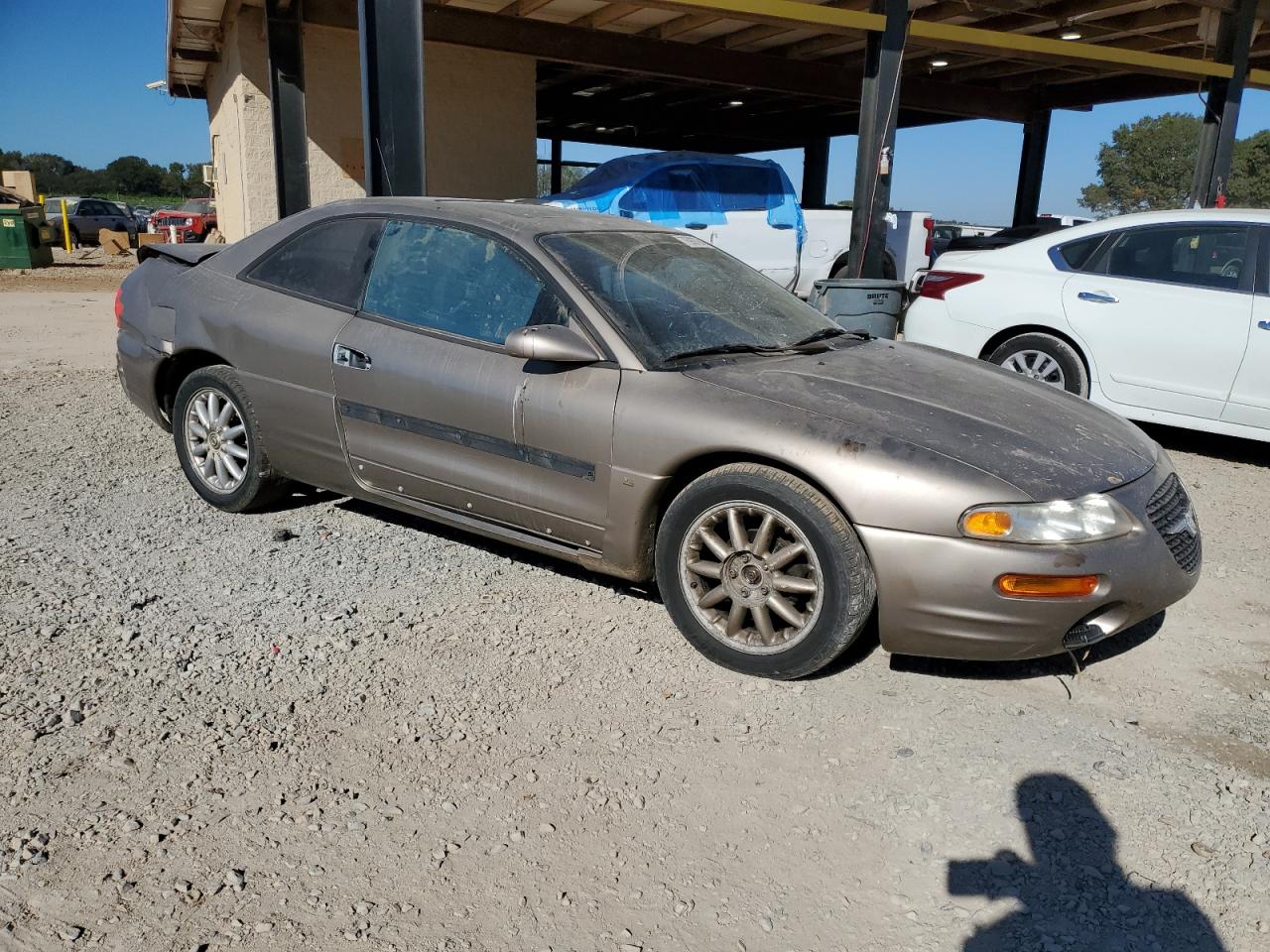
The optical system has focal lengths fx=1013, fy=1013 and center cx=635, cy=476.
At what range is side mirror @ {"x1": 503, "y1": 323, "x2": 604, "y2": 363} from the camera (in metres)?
3.64

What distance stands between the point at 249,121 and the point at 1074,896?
571 inches

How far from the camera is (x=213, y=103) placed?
744 inches

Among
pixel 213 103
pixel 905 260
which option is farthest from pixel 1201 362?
pixel 213 103

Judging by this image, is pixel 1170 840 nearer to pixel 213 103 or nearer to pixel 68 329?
pixel 68 329

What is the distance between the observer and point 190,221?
2906 cm

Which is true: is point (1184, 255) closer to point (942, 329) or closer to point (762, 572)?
point (942, 329)

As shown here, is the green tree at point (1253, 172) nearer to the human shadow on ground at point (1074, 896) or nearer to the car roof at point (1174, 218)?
the car roof at point (1174, 218)

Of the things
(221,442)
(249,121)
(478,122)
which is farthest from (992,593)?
(478,122)

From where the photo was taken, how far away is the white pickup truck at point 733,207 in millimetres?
12156

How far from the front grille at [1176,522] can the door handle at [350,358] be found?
2.98 metres

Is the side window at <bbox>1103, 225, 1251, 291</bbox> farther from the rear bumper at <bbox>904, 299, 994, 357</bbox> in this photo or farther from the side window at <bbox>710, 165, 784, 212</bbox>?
the side window at <bbox>710, 165, 784, 212</bbox>

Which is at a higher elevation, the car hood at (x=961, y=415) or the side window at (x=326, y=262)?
the side window at (x=326, y=262)

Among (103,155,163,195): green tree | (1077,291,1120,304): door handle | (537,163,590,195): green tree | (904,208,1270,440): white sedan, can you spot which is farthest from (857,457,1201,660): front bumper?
(103,155,163,195): green tree

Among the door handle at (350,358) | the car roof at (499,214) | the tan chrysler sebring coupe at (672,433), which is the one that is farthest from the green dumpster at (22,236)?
the door handle at (350,358)
